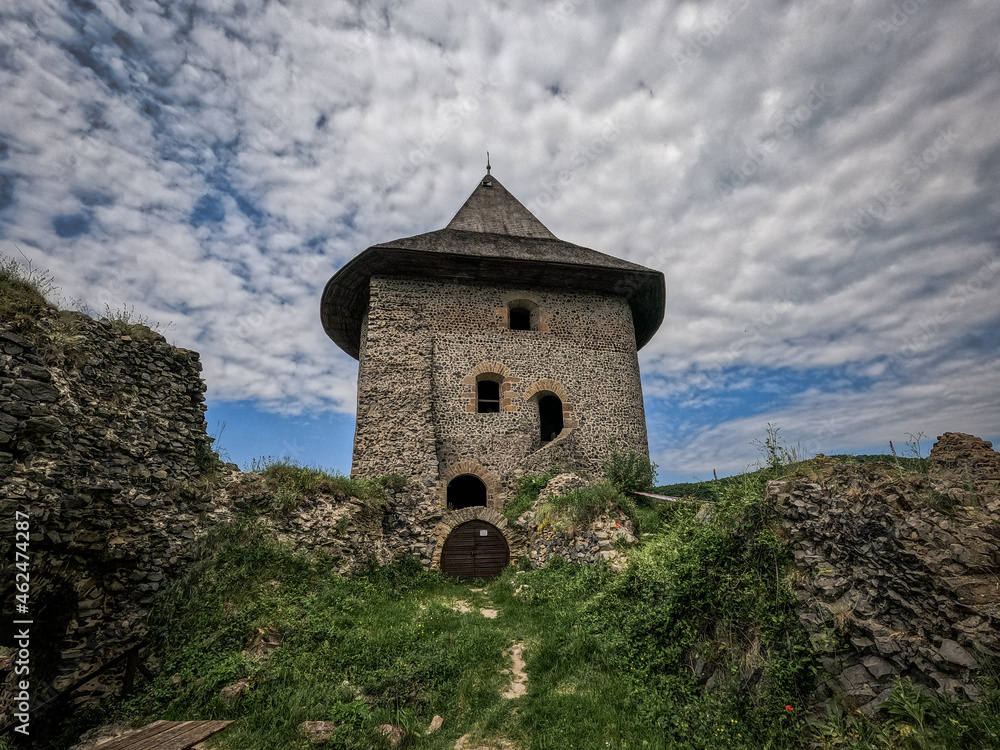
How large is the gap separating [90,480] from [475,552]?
6809 mm

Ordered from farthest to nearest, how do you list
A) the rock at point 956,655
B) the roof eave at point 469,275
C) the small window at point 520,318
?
1. the small window at point 520,318
2. the roof eave at point 469,275
3. the rock at point 956,655

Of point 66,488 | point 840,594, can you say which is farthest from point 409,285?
point 840,594

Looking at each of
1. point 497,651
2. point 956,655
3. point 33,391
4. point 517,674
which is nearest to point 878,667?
point 956,655

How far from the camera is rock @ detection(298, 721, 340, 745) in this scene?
15.9 feet

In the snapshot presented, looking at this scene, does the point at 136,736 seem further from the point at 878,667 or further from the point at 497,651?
the point at 878,667

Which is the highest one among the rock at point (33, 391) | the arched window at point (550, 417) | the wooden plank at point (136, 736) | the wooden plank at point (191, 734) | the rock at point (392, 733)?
the arched window at point (550, 417)

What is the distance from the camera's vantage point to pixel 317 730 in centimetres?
492

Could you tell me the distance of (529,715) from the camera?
4.85 m

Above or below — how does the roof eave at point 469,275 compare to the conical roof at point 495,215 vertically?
below

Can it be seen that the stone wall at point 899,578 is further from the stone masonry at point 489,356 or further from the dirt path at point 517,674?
the stone masonry at point 489,356

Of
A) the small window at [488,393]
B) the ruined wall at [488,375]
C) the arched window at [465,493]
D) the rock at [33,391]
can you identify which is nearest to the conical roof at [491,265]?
the ruined wall at [488,375]

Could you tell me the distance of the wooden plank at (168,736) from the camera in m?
4.51

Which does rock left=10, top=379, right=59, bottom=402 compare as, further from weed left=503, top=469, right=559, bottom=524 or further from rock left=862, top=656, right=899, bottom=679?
rock left=862, top=656, right=899, bottom=679

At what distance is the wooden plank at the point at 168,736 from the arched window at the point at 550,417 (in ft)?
35.0
